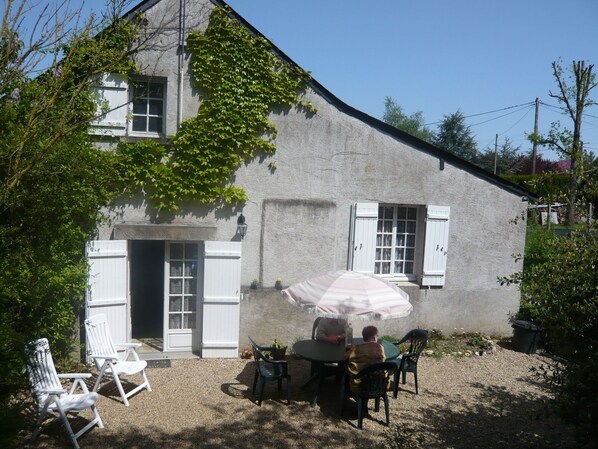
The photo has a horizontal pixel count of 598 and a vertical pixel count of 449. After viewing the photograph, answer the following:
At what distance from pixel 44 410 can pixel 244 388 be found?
276 centimetres

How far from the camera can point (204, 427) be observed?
649cm

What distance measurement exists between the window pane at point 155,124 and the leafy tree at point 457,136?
32752mm

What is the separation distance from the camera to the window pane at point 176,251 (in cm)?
920

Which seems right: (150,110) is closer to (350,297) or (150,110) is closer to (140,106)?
(140,106)

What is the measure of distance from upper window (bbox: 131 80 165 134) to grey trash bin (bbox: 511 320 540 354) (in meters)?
7.30

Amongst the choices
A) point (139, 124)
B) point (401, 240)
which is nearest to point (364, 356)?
point (401, 240)

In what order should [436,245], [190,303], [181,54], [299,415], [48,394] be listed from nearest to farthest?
[48,394], [299,415], [181,54], [190,303], [436,245]

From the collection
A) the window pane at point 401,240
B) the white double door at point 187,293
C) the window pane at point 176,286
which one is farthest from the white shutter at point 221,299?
the window pane at point 401,240

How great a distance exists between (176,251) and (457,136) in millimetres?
33660

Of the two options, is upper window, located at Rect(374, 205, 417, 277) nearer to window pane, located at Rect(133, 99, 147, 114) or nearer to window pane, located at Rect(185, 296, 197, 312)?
window pane, located at Rect(185, 296, 197, 312)

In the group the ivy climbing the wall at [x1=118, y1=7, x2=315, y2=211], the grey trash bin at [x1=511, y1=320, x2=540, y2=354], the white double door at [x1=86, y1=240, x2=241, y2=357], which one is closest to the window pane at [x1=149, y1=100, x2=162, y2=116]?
the ivy climbing the wall at [x1=118, y1=7, x2=315, y2=211]

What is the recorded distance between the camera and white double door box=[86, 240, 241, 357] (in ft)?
27.8

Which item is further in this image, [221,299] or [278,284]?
[278,284]

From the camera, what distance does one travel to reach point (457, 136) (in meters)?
39.3
